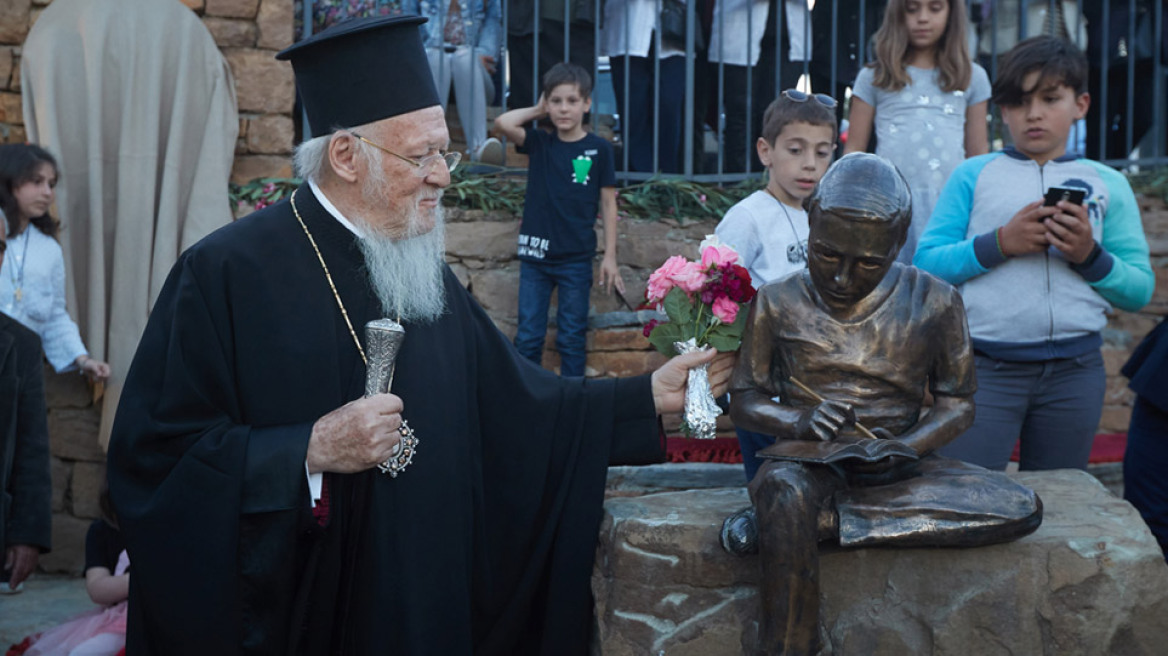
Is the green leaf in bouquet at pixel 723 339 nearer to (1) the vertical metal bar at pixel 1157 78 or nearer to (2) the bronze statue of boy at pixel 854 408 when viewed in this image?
(2) the bronze statue of boy at pixel 854 408

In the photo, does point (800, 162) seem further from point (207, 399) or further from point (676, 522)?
point (207, 399)

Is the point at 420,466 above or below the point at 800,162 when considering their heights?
below

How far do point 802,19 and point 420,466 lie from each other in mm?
4732

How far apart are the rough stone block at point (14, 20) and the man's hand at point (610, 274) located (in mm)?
3146

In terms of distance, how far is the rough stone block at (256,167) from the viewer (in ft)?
20.4

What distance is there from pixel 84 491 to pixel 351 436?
3.74m

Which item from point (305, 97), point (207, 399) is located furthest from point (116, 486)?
point (305, 97)

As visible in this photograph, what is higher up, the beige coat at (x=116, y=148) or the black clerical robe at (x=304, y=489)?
the beige coat at (x=116, y=148)

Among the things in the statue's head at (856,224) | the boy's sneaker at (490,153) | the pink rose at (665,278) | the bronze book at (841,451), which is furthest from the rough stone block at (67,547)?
the statue's head at (856,224)

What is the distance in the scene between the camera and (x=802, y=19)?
6859 millimetres

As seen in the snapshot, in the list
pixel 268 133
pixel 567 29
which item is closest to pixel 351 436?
pixel 268 133

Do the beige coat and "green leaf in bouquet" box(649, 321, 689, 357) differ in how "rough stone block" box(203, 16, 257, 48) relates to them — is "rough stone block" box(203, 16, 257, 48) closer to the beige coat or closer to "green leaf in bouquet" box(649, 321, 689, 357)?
the beige coat

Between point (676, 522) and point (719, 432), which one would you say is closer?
point (676, 522)

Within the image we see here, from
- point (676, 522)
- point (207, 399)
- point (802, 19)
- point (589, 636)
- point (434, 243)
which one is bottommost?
point (589, 636)
